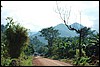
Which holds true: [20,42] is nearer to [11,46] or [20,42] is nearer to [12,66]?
[11,46]

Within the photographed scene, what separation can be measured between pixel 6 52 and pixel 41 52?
3059 inches

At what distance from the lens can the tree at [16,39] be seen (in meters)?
38.2

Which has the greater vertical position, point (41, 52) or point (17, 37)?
point (17, 37)

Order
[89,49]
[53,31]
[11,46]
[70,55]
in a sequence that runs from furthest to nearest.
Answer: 1. [53,31]
2. [70,55]
3. [89,49]
4. [11,46]

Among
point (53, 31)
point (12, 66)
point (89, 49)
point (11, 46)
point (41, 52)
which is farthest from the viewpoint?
point (53, 31)

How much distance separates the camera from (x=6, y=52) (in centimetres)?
3831

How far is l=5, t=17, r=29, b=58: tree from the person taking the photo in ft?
125

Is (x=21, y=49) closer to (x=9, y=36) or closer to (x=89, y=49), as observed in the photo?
(x=9, y=36)

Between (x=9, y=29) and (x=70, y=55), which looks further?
(x=70, y=55)

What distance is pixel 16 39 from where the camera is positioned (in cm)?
3844

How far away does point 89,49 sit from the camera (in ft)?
144

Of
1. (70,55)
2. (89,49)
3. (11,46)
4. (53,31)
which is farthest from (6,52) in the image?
(53,31)

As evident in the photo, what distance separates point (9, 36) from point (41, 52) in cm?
7742

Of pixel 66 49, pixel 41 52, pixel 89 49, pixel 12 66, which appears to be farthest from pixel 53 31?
pixel 12 66
